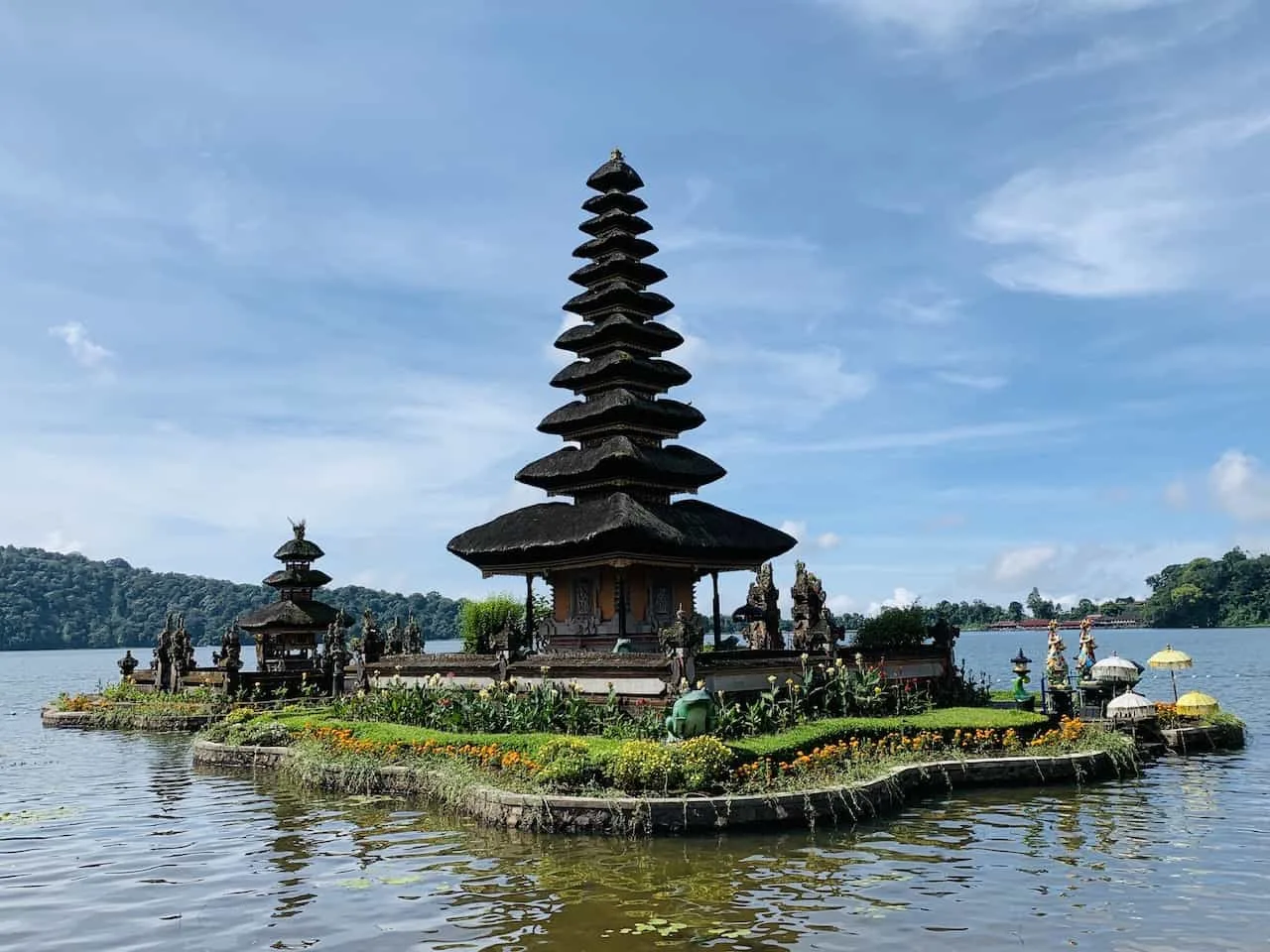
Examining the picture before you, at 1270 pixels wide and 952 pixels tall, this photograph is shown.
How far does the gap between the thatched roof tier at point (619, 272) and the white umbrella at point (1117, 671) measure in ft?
62.6

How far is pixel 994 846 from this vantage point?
51.5ft

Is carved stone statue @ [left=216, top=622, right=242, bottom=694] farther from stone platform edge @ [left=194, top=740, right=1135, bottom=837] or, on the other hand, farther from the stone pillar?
stone platform edge @ [left=194, top=740, right=1135, bottom=837]

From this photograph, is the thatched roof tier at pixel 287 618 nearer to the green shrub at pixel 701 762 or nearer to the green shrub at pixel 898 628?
the green shrub at pixel 898 628

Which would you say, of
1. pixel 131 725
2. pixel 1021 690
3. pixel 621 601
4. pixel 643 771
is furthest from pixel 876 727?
pixel 131 725

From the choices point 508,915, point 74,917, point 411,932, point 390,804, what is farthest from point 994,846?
point 74,917

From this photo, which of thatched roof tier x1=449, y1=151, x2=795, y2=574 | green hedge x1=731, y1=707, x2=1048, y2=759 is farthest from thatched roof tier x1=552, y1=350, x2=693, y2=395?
green hedge x1=731, y1=707, x2=1048, y2=759

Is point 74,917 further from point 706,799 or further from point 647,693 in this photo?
point 647,693

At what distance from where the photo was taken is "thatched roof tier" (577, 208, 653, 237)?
35562 millimetres

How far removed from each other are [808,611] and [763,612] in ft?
12.1

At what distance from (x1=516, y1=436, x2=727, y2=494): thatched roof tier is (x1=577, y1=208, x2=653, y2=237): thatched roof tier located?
8287 millimetres

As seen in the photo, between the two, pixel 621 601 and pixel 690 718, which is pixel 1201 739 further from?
pixel 690 718

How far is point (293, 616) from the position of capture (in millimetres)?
46281

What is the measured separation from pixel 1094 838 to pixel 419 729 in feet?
47.5

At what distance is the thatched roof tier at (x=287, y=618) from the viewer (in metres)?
45.9
